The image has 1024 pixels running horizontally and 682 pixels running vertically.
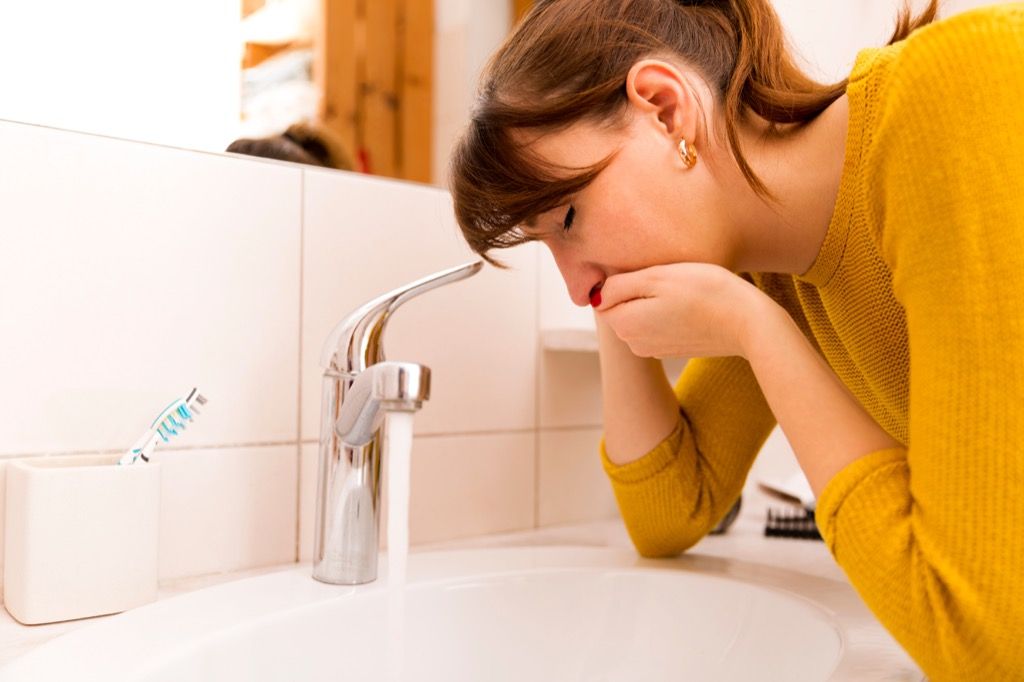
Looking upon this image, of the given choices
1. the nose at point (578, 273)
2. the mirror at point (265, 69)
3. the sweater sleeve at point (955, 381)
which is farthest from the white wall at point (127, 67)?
the sweater sleeve at point (955, 381)

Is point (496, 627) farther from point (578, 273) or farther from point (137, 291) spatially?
point (137, 291)

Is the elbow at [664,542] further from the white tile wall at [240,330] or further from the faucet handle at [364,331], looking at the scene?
the faucet handle at [364,331]

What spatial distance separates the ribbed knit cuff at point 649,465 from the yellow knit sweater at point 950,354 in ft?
0.94

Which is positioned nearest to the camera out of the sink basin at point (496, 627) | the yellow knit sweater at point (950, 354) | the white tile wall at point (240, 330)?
the yellow knit sweater at point (950, 354)

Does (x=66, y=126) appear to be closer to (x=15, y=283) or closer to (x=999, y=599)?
(x=15, y=283)

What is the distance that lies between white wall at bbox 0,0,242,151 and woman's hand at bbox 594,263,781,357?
1.36 ft

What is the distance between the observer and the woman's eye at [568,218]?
2.33 feet

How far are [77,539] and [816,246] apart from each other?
0.63 m

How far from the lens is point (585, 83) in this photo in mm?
688

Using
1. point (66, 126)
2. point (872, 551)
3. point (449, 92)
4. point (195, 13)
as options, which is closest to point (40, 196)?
point (66, 126)

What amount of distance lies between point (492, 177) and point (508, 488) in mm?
472

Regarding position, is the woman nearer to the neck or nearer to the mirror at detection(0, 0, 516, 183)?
the neck

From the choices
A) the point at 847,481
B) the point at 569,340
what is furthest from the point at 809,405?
the point at 569,340

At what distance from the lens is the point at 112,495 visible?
2.22ft
